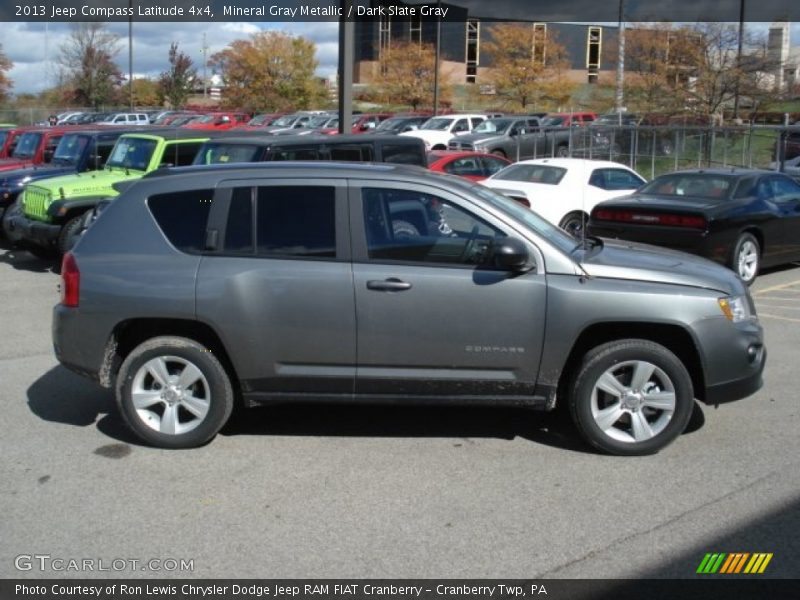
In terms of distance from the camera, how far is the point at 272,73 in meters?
54.7

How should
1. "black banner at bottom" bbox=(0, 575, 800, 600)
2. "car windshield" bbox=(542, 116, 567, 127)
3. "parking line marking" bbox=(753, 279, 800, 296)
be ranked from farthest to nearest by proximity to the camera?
1. "car windshield" bbox=(542, 116, 567, 127)
2. "parking line marking" bbox=(753, 279, 800, 296)
3. "black banner at bottom" bbox=(0, 575, 800, 600)

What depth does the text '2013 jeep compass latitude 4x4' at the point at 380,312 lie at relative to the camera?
5.47 m

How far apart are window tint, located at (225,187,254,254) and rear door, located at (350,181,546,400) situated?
0.65 metres

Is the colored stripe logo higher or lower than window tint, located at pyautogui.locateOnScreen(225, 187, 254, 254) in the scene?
lower

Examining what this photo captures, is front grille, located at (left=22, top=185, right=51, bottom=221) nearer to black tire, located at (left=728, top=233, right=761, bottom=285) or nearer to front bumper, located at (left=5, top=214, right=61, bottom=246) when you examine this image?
front bumper, located at (left=5, top=214, right=61, bottom=246)

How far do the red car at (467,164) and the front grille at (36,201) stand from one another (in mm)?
7394

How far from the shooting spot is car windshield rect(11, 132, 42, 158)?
57.5 feet

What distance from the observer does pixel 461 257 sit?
5.57 metres

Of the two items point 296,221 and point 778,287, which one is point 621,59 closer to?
point 778,287

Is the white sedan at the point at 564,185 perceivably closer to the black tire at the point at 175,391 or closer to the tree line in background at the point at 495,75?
the black tire at the point at 175,391

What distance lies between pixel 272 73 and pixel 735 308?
170 ft

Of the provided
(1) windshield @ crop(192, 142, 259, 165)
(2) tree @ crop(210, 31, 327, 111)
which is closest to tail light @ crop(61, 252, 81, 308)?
(1) windshield @ crop(192, 142, 259, 165)

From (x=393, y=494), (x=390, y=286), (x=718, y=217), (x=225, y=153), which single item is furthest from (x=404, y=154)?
(x=393, y=494)

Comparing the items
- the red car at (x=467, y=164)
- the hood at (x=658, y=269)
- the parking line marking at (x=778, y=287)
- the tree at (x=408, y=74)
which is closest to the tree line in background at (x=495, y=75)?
the tree at (x=408, y=74)
